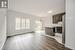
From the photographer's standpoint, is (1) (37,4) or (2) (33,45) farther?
(1) (37,4)

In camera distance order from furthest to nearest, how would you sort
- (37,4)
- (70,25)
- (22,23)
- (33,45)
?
(22,23)
(37,4)
(33,45)
(70,25)

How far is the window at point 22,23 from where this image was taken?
27.5ft

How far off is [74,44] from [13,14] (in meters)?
6.20

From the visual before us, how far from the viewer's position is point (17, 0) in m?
4.75

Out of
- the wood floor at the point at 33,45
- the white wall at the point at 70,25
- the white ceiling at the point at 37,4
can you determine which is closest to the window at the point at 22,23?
the white ceiling at the point at 37,4

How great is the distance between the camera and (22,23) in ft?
29.5

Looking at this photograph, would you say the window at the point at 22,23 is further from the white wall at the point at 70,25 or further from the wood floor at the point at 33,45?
the white wall at the point at 70,25

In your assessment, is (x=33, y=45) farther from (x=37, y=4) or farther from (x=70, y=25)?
(x=37, y=4)

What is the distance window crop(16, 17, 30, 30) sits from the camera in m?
8.39

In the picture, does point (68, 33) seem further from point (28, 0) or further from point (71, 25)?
point (28, 0)

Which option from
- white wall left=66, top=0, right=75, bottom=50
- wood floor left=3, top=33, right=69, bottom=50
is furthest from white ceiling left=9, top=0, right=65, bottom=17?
wood floor left=3, top=33, right=69, bottom=50

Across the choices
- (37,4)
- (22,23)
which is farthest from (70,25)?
(22,23)

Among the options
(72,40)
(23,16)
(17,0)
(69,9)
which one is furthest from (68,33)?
(23,16)

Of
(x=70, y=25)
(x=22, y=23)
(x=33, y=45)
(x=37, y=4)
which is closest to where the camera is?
(x=70, y=25)
